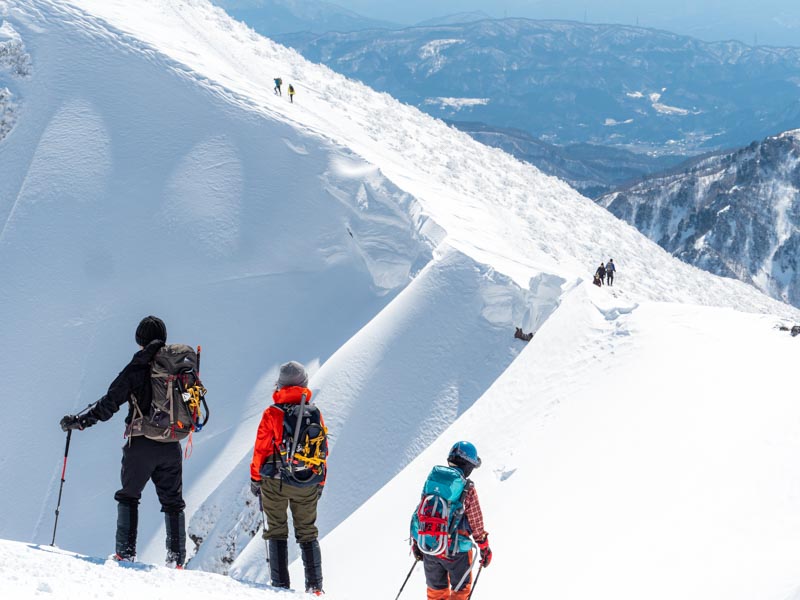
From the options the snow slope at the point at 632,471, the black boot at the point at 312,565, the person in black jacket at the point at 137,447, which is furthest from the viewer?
the snow slope at the point at 632,471

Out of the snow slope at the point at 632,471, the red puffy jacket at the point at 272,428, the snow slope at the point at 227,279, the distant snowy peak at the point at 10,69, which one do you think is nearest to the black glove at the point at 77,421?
the red puffy jacket at the point at 272,428

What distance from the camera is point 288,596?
6758 millimetres

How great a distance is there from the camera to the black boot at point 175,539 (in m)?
7.43

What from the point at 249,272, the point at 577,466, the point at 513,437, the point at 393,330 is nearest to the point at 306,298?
the point at 249,272

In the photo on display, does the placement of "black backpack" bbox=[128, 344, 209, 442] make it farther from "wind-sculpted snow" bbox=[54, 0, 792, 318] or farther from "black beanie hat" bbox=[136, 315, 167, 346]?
"wind-sculpted snow" bbox=[54, 0, 792, 318]

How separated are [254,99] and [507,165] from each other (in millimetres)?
26362

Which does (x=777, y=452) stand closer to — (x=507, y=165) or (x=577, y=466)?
(x=577, y=466)

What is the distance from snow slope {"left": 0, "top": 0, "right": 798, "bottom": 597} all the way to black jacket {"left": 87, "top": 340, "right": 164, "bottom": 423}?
6.45 m

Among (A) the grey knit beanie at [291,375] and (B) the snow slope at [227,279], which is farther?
(B) the snow slope at [227,279]

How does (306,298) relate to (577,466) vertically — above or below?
Answer: above

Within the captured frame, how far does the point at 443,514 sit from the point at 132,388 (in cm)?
314

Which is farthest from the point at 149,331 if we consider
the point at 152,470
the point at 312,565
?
the point at 312,565

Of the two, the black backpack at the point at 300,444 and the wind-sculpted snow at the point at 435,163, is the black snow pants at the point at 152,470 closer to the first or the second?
the black backpack at the point at 300,444

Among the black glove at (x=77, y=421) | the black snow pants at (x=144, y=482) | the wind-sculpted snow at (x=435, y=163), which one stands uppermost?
the wind-sculpted snow at (x=435, y=163)
